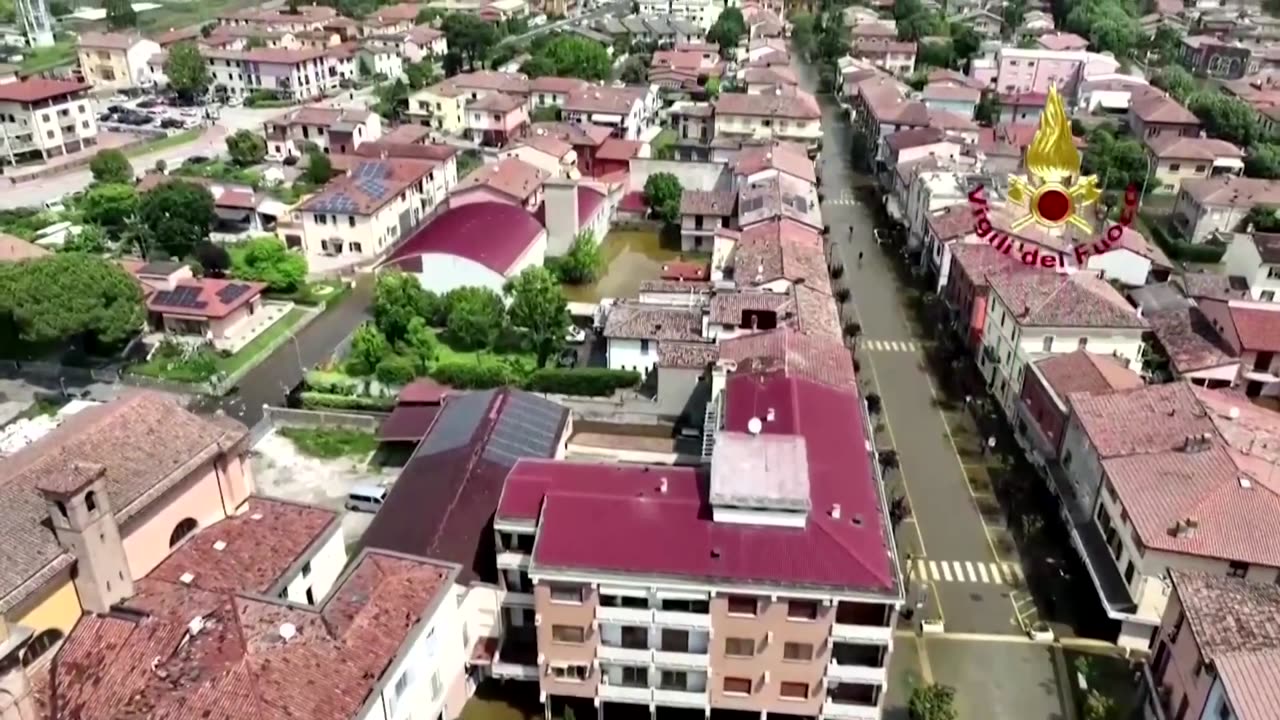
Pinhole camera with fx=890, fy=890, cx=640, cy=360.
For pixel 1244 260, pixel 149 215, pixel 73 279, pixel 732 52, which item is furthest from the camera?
pixel 732 52

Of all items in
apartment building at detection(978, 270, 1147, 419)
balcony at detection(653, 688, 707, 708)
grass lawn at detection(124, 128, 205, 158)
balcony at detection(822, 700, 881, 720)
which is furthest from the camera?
grass lawn at detection(124, 128, 205, 158)

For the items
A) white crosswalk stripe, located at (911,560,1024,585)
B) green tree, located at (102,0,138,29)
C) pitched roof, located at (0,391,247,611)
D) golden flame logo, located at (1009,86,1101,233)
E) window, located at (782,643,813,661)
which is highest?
golden flame logo, located at (1009,86,1101,233)

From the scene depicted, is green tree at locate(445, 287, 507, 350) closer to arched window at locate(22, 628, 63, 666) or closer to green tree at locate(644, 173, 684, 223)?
green tree at locate(644, 173, 684, 223)

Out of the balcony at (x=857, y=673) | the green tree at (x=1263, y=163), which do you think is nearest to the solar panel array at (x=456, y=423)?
the balcony at (x=857, y=673)

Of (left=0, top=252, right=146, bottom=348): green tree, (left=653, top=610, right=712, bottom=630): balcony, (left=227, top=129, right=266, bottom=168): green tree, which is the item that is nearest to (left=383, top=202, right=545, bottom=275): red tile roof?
(left=0, top=252, right=146, bottom=348): green tree

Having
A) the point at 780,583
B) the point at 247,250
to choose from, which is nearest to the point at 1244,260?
the point at 780,583

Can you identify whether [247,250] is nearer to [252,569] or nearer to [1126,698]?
[252,569]

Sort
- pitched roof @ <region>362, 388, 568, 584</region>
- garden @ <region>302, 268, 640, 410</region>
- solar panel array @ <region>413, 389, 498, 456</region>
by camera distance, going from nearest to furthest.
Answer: pitched roof @ <region>362, 388, 568, 584</region> → solar panel array @ <region>413, 389, 498, 456</region> → garden @ <region>302, 268, 640, 410</region>
